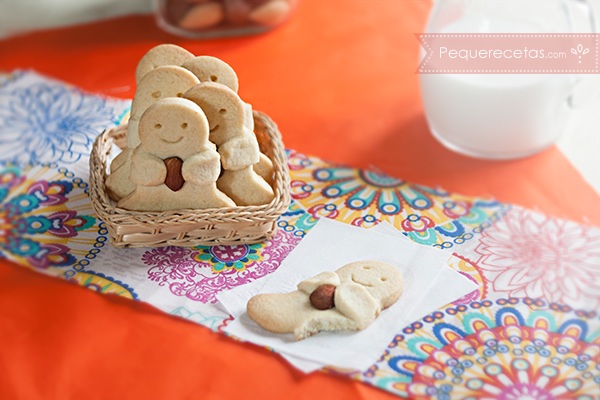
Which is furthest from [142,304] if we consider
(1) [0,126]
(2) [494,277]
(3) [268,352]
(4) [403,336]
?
(1) [0,126]

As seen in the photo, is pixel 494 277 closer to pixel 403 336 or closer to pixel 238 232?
pixel 403 336

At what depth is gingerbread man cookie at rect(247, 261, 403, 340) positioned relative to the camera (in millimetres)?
910

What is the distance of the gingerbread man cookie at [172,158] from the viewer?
96cm

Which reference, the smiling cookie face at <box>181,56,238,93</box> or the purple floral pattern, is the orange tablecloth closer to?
the purple floral pattern

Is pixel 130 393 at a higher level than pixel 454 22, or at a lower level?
lower

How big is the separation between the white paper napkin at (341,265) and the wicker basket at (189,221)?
66mm

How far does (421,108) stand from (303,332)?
1.93ft

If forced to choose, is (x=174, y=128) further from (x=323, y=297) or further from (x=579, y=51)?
(x=579, y=51)

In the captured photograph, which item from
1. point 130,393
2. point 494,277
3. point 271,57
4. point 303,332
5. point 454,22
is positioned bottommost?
point 130,393

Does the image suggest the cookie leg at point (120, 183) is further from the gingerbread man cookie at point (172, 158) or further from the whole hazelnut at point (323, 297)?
the whole hazelnut at point (323, 297)

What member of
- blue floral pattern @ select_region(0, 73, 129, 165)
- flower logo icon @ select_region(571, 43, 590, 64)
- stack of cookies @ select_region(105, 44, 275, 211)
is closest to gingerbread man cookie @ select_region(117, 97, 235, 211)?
stack of cookies @ select_region(105, 44, 275, 211)

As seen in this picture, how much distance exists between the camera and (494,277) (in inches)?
39.9

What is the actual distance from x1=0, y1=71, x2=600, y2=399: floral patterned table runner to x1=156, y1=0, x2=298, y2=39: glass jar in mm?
272

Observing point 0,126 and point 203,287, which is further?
point 0,126
